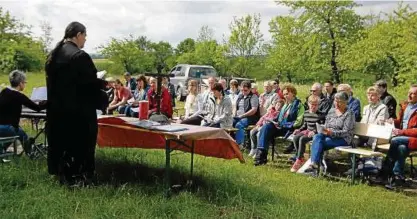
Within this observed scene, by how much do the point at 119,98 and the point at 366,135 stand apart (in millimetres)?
7021

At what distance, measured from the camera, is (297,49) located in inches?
1487

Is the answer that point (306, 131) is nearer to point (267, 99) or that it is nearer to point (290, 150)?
point (290, 150)

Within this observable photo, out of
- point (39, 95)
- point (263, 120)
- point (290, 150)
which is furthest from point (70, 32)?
point (290, 150)

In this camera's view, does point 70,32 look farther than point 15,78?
No

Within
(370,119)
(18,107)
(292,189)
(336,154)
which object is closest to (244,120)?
(336,154)

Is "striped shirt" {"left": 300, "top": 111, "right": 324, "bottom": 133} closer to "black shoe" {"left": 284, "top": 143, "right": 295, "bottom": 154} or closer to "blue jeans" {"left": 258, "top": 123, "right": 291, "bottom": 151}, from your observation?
"blue jeans" {"left": 258, "top": 123, "right": 291, "bottom": 151}

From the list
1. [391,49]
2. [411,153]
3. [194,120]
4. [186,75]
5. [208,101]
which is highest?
[391,49]

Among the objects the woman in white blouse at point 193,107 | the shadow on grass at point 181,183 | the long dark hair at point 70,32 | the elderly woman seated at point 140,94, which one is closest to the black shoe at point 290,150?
the woman in white blouse at point 193,107

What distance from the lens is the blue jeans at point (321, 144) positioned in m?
6.79

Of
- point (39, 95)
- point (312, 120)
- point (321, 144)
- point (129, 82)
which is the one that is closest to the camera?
point (321, 144)

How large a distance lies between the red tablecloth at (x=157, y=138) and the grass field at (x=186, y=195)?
35cm

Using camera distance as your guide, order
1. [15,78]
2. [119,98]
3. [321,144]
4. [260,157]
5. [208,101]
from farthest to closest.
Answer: [119,98]
[208,101]
[260,157]
[321,144]
[15,78]

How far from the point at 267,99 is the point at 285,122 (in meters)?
1.52

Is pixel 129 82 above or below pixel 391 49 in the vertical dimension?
below
